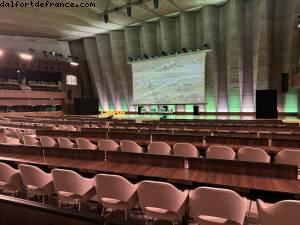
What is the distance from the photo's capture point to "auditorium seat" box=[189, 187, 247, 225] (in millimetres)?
2305

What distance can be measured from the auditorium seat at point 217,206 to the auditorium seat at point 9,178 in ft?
8.06

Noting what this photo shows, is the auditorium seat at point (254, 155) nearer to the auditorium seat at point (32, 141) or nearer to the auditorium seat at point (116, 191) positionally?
the auditorium seat at point (116, 191)

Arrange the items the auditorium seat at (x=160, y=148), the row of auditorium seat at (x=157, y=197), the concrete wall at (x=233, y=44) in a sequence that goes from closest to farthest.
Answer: the row of auditorium seat at (x=157, y=197)
the auditorium seat at (x=160, y=148)
the concrete wall at (x=233, y=44)

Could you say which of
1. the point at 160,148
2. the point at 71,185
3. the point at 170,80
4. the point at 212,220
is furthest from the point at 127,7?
the point at 212,220

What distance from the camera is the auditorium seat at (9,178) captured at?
351 cm

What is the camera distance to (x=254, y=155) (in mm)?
4371

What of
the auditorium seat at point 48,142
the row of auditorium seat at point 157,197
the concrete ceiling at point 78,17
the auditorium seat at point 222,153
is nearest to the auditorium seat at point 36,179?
the row of auditorium seat at point 157,197

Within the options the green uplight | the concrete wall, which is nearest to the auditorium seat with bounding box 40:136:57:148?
the concrete wall

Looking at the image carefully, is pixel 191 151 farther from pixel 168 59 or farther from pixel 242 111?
pixel 168 59

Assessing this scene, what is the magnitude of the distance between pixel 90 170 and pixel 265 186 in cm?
220

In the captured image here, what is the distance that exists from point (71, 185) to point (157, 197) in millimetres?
1121

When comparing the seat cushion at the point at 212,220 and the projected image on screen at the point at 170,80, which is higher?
the projected image on screen at the point at 170,80

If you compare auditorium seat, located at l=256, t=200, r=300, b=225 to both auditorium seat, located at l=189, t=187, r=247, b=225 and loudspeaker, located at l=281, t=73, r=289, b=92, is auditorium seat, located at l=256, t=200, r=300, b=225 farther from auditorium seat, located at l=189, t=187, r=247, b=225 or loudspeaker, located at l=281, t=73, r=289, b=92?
loudspeaker, located at l=281, t=73, r=289, b=92

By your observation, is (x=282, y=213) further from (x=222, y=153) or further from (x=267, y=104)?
(x=267, y=104)
